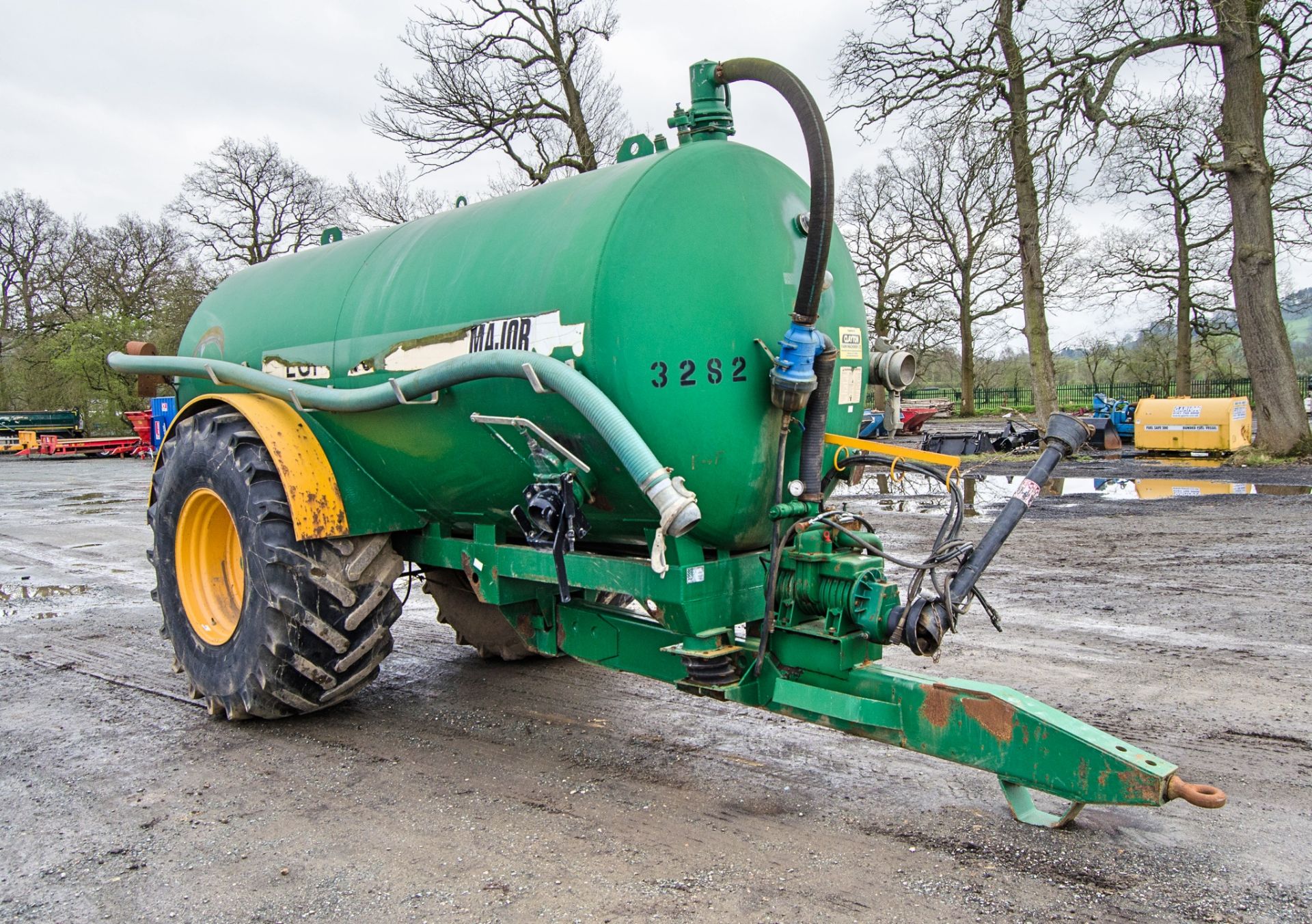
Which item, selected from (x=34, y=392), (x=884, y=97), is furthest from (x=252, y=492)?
(x=34, y=392)

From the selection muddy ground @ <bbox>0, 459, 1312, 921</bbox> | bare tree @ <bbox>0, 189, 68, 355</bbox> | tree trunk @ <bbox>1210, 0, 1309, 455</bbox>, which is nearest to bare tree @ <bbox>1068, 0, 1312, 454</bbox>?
tree trunk @ <bbox>1210, 0, 1309, 455</bbox>

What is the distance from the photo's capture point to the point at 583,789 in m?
3.90

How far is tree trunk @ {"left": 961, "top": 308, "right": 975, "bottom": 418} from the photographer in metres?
35.0

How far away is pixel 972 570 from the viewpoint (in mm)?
3395

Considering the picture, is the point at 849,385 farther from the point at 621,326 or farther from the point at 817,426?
the point at 621,326

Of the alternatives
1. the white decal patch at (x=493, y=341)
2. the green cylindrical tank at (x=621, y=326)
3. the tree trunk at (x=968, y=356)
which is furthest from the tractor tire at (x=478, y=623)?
the tree trunk at (x=968, y=356)

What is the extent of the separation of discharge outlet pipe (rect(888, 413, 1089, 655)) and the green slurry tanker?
0.01 meters

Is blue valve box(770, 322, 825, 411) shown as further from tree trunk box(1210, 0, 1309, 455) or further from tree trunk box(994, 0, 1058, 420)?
tree trunk box(1210, 0, 1309, 455)

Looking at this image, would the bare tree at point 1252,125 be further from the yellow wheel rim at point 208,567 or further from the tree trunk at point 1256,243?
the yellow wheel rim at point 208,567

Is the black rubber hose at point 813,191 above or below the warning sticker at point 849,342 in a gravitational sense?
above

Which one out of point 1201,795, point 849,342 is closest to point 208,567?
point 849,342

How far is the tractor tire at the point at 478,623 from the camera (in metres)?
5.62

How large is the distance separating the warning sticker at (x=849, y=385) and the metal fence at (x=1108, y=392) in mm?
24119

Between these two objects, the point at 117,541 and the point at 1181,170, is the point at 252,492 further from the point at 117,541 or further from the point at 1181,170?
the point at 1181,170
